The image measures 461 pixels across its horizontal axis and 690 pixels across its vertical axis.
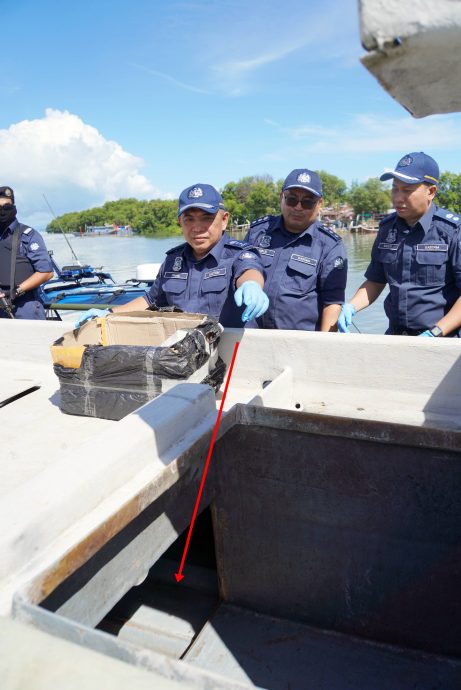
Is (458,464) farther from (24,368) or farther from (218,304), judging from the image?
(24,368)

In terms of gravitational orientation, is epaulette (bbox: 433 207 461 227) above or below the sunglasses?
below

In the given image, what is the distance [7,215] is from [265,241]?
7.82ft

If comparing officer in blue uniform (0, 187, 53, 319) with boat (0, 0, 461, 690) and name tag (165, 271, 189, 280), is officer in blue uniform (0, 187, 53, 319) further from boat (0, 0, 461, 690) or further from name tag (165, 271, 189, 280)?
boat (0, 0, 461, 690)

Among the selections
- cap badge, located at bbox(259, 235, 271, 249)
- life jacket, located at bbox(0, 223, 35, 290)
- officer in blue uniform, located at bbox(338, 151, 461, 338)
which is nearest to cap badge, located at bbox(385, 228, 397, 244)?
officer in blue uniform, located at bbox(338, 151, 461, 338)

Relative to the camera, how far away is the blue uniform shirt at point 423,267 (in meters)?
3.13

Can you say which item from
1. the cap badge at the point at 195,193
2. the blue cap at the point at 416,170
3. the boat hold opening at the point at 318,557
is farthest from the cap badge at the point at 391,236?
the boat hold opening at the point at 318,557

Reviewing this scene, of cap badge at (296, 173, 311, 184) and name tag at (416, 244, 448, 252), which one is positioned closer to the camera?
name tag at (416, 244, 448, 252)

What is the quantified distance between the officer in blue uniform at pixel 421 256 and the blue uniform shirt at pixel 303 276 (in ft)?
0.64

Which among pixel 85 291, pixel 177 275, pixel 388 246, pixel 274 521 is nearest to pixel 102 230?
pixel 85 291

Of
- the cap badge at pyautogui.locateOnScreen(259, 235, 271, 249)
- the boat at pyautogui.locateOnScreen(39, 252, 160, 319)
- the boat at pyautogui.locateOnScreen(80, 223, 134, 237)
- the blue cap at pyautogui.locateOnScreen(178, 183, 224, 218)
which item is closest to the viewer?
the blue cap at pyautogui.locateOnScreen(178, 183, 224, 218)

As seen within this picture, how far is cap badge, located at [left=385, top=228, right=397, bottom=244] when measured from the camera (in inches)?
132

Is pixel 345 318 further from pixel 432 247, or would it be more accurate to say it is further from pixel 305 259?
pixel 432 247

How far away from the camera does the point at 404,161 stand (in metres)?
3.19

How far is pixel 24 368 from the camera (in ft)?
12.9
